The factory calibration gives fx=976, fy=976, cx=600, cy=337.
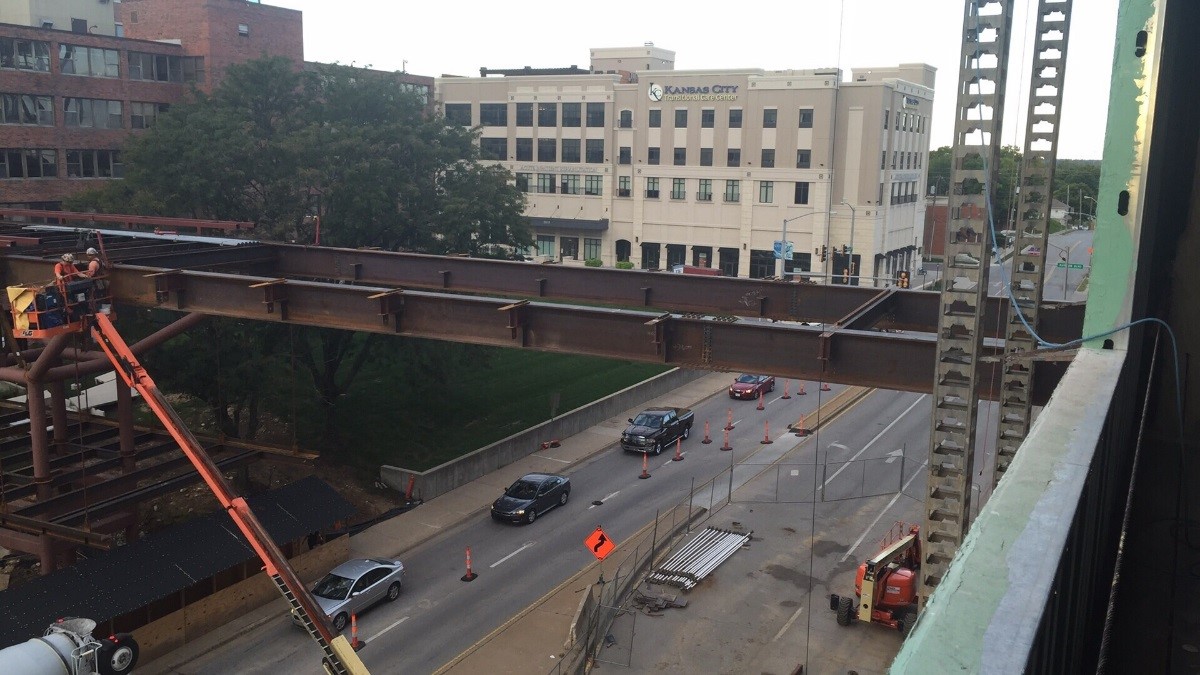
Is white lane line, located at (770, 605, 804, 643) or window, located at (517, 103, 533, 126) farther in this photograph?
window, located at (517, 103, 533, 126)

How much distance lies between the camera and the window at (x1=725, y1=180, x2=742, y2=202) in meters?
76.4

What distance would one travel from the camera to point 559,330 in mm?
18812

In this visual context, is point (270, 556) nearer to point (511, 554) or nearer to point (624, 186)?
point (511, 554)

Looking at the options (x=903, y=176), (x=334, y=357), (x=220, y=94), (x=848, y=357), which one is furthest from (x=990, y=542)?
(x=903, y=176)

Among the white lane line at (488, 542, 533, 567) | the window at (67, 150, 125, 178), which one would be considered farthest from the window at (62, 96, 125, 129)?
the white lane line at (488, 542, 533, 567)

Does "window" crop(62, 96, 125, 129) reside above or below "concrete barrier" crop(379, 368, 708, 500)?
above

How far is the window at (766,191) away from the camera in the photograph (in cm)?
7488

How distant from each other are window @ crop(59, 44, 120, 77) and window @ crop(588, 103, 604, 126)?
36186mm

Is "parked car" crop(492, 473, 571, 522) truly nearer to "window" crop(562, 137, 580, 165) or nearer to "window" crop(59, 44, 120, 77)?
"window" crop(59, 44, 120, 77)

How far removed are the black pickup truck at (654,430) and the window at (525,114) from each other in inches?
1984

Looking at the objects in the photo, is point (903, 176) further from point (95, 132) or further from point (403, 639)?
point (403, 639)

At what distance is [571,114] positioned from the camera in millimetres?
82062

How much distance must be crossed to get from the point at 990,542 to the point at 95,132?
64426 mm

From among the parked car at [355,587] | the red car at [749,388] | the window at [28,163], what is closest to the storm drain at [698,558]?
the parked car at [355,587]
